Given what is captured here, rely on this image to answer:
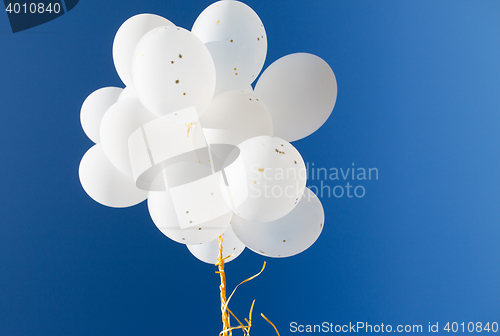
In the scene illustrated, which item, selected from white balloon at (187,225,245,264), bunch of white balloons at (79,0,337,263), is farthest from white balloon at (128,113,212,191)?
white balloon at (187,225,245,264)

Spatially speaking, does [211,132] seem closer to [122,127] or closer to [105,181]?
[122,127]

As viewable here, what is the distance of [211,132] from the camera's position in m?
0.72

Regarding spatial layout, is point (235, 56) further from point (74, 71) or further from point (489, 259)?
point (489, 259)

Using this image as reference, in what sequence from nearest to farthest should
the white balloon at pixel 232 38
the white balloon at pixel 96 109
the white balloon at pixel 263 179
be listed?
the white balloon at pixel 263 179 < the white balloon at pixel 232 38 < the white balloon at pixel 96 109

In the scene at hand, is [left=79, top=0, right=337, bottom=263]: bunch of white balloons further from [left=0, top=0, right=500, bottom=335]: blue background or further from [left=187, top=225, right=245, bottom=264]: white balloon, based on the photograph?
[left=0, top=0, right=500, bottom=335]: blue background

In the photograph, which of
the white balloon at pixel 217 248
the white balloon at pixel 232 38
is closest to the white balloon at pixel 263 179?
the white balloon at pixel 232 38

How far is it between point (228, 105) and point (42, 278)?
1159 millimetres

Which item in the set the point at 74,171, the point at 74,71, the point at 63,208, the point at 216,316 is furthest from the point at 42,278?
the point at 74,71

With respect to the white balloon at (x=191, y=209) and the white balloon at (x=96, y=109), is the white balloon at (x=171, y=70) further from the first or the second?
the white balloon at (x=96, y=109)

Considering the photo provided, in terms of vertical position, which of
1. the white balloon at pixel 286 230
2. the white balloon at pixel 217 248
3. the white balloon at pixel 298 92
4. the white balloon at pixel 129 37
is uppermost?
the white balloon at pixel 129 37

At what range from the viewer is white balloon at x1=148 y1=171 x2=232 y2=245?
0.68 meters

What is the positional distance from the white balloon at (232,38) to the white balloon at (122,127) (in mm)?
197

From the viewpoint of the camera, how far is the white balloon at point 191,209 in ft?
2.23

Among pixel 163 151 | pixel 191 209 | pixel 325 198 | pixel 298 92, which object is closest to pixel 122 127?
pixel 163 151
